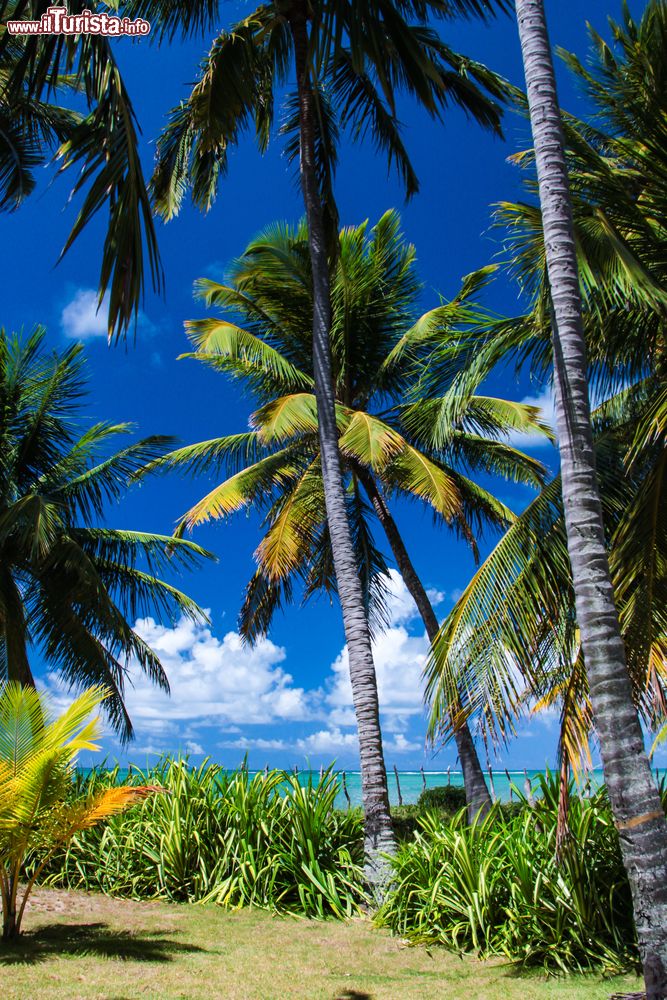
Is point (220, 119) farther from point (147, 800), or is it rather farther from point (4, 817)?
point (147, 800)

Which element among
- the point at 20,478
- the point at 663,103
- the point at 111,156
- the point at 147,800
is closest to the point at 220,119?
the point at 663,103

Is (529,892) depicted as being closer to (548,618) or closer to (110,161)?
(548,618)

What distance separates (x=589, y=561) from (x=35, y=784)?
4.92 metres

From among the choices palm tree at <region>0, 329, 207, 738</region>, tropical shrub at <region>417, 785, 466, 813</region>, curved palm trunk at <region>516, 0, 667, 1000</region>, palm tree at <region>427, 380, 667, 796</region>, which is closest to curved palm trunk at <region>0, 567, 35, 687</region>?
palm tree at <region>0, 329, 207, 738</region>

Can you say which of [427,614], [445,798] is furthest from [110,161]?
[445,798]

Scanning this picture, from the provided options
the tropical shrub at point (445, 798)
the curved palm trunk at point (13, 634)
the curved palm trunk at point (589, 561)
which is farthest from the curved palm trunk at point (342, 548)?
the tropical shrub at point (445, 798)

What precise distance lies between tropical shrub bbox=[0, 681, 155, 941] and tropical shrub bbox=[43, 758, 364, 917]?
252cm

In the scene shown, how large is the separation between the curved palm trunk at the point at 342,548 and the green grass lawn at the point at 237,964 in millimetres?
1124

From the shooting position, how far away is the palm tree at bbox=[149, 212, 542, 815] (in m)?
13.8

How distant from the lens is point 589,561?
4918 millimetres

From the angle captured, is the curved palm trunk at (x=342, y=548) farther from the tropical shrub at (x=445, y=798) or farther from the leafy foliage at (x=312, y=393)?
the tropical shrub at (x=445, y=798)

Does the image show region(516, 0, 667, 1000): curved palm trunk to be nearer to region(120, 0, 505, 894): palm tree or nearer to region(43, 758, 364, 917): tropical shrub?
region(120, 0, 505, 894): palm tree

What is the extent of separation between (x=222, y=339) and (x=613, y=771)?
10.8m

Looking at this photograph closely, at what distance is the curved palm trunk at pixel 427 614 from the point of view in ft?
39.6
